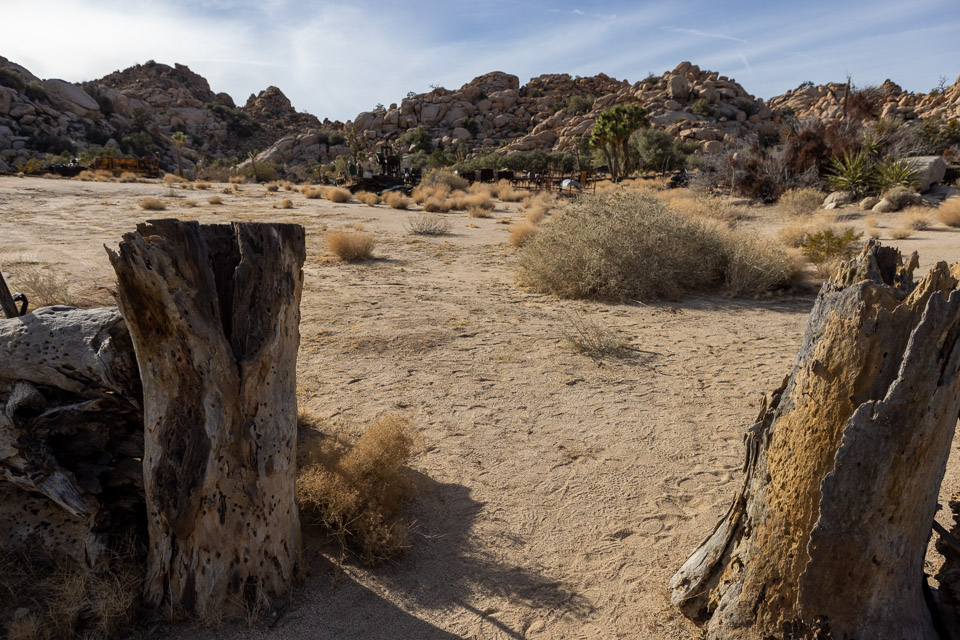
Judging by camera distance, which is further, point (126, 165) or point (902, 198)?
point (126, 165)

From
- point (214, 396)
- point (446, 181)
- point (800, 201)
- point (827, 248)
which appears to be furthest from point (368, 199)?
point (214, 396)

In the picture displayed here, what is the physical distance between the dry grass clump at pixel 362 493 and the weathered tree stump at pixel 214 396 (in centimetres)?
56

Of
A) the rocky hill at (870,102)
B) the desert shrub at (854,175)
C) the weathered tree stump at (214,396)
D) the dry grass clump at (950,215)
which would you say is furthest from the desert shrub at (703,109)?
the weathered tree stump at (214,396)

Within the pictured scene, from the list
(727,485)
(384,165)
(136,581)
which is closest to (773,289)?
(727,485)

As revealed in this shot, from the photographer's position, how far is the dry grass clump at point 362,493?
3326 millimetres

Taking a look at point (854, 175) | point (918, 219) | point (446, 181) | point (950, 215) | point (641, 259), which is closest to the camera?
point (641, 259)

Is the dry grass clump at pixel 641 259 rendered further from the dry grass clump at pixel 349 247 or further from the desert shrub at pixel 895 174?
the desert shrub at pixel 895 174

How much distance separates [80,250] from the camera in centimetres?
1142

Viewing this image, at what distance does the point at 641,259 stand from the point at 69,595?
8038 mm

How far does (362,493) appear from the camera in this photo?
3.56 m

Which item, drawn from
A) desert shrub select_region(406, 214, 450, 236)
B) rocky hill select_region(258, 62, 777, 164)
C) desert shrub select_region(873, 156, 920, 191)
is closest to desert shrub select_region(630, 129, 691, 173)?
rocky hill select_region(258, 62, 777, 164)

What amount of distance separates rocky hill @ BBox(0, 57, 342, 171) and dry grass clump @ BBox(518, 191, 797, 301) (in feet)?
132

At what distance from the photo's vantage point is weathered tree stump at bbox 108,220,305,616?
2.43 metres

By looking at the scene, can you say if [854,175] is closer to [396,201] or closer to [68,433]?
[396,201]
